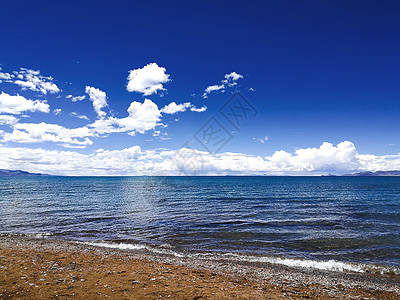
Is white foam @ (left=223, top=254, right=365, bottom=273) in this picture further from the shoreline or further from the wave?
the shoreline

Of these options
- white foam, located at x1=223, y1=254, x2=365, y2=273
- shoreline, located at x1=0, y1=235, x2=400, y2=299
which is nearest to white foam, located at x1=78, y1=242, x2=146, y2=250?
shoreline, located at x1=0, y1=235, x2=400, y2=299

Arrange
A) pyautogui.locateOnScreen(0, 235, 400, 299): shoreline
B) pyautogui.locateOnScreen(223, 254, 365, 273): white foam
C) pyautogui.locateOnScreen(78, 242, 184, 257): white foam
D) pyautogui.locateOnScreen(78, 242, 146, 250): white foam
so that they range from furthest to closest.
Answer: pyautogui.locateOnScreen(78, 242, 146, 250): white foam, pyautogui.locateOnScreen(78, 242, 184, 257): white foam, pyautogui.locateOnScreen(223, 254, 365, 273): white foam, pyautogui.locateOnScreen(0, 235, 400, 299): shoreline

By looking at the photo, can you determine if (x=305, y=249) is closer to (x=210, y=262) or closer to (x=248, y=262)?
(x=248, y=262)

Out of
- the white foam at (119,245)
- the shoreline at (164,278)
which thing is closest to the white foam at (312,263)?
the shoreline at (164,278)

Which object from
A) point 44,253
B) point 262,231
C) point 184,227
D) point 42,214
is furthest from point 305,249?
point 42,214

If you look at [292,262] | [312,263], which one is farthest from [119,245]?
[312,263]

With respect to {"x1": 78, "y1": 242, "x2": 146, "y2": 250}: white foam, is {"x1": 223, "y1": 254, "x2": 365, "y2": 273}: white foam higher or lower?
lower

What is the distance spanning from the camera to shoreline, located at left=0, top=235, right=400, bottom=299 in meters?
8.98

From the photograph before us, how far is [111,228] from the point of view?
23.2m

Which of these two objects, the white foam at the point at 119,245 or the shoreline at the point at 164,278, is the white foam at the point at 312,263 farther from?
the white foam at the point at 119,245

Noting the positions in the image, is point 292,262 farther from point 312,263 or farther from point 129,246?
point 129,246

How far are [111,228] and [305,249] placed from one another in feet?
58.5

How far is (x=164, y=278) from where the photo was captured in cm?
1052

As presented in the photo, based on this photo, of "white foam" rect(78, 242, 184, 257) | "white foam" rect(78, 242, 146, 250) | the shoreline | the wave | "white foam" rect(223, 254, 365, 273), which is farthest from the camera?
"white foam" rect(78, 242, 146, 250)
